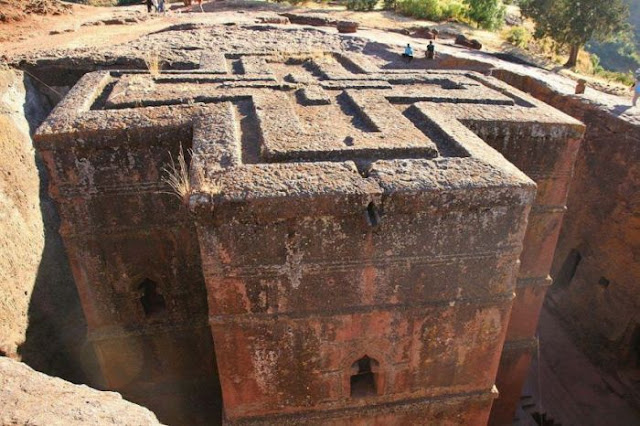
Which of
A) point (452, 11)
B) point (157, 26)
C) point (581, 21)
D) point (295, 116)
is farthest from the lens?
point (452, 11)

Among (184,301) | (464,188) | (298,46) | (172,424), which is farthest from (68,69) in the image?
(464,188)

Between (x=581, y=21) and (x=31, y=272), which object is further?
(x=581, y=21)

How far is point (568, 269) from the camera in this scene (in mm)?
9305

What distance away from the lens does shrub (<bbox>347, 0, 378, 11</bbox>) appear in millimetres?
20016

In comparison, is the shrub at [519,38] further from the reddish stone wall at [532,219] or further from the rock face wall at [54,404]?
the rock face wall at [54,404]

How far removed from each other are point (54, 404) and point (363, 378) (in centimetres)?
281

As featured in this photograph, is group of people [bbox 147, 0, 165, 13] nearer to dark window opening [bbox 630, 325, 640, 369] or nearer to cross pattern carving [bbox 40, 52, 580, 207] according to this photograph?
cross pattern carving [bbox 40, 52, 580, 207]

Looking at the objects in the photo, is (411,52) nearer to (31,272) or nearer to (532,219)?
(532,219)

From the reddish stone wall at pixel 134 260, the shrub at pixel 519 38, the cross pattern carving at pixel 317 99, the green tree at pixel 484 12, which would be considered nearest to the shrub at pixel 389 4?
the green tree at pixel 484 12

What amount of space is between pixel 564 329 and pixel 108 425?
872 centimetres

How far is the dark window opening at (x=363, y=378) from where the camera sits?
4220 millimetres

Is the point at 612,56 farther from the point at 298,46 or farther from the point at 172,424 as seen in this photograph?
the point at 172,424

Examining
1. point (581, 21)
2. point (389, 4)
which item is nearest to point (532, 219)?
point (581, 21)

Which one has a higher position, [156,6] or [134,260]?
[156,6]
